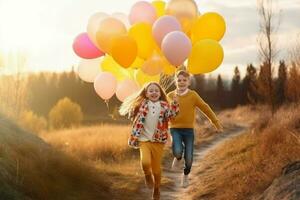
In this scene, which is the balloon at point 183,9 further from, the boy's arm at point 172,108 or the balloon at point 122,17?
the boy's arm at point 172,108

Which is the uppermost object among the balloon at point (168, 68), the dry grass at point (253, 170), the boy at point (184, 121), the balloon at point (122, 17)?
the balloon at point (122, 17)

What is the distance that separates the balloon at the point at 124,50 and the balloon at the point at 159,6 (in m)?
1.01

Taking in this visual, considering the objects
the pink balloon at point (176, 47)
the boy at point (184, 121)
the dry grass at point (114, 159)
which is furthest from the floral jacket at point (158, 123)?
the dry grass at point (114, 159)

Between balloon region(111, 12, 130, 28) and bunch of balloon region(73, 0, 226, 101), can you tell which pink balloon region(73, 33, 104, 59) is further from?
balloon region(111, 12, 130, 28)

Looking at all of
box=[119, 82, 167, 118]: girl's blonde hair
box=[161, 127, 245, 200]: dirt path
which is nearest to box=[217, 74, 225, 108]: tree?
box=[161, 127, 245, 200]: dirt path

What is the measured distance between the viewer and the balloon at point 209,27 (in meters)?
8.50

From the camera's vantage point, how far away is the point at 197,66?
27.0 feet

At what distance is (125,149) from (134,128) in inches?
330

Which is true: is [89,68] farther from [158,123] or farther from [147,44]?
[158,123]

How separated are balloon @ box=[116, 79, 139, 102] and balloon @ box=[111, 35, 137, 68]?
0.49m

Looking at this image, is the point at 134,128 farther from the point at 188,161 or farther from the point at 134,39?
the point at 134,39

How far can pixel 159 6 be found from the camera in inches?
360

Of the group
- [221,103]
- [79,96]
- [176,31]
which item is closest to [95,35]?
[176,31]

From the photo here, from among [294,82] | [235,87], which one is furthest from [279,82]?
[235,87]
